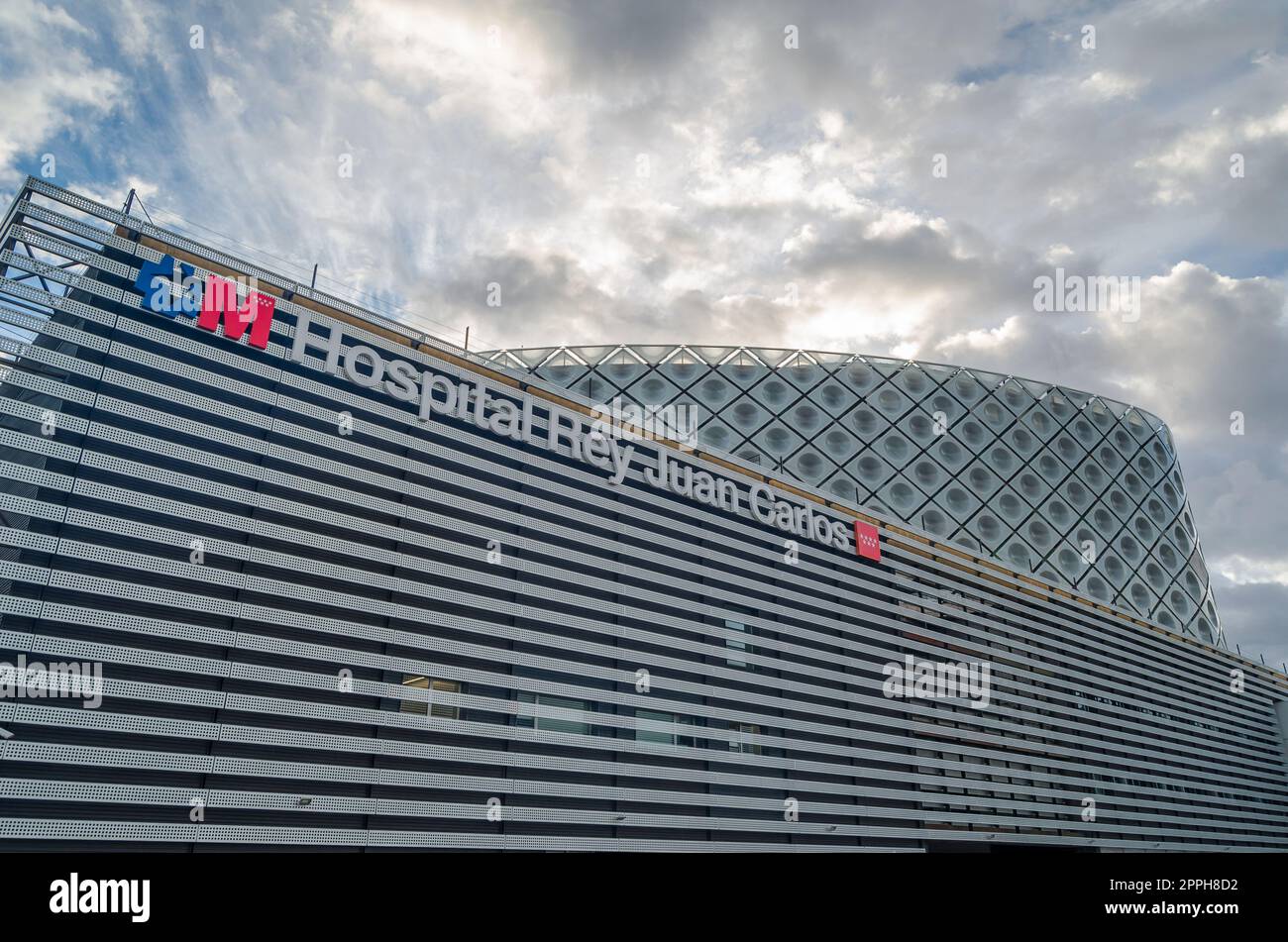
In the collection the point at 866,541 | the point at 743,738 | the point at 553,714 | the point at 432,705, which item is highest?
the point at 866,541

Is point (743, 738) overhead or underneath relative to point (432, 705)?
underneath

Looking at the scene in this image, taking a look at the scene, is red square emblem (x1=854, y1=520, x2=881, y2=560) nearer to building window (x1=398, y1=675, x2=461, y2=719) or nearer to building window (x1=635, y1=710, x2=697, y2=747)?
building window (x1=635, y1=710, x2=697, y2=747)

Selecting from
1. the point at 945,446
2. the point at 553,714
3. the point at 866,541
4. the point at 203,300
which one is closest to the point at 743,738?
the point at 553,714

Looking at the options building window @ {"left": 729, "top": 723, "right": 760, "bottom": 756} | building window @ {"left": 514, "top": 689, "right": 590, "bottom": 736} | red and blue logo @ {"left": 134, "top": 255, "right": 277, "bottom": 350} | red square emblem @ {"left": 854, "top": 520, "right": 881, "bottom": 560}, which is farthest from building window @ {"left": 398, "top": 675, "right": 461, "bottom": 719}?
red square emblem @ {"left": 854, "top": 520, "right": 881, "bottom": 560}

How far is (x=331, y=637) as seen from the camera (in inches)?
898

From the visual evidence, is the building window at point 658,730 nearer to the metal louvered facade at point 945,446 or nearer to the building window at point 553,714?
the building window at point 553,714

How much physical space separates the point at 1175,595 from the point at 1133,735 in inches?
1091

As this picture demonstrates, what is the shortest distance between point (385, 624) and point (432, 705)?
2864mm

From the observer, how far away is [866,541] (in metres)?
41.8

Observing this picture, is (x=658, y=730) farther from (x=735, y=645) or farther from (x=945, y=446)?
(x=945, y=446)

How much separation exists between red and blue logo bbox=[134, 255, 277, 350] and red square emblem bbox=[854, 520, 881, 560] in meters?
29.6

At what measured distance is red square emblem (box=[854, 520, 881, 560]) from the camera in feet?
136
